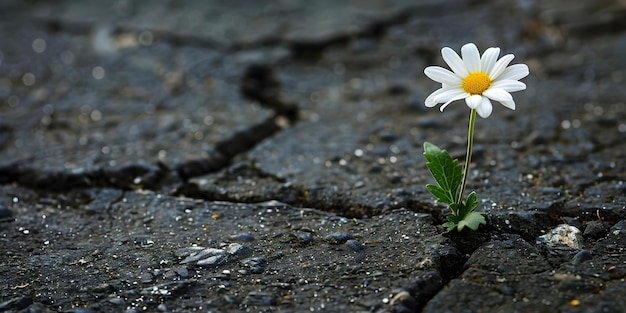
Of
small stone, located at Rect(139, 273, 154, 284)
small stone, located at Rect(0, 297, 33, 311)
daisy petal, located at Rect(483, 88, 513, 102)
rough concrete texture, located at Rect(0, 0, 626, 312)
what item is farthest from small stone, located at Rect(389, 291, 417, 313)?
small stone, located at Rect(0, 297, 33, 311)

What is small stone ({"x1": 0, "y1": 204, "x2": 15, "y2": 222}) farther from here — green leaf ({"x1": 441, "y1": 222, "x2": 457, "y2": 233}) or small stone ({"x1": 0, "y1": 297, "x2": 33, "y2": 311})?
green leaf ({"x1": 441, "y1": 222, "x2": 457, "y2": 233})

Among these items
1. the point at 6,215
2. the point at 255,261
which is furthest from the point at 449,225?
the point at 6,215

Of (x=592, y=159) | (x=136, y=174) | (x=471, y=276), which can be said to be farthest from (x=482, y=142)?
(x=136, y=174)

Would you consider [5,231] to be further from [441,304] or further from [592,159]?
[592,159]

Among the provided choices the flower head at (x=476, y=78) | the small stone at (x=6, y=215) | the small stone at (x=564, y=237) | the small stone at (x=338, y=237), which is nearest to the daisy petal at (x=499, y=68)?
the flower head at (x=476, y=78)

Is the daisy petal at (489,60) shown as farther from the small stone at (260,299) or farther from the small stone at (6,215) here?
the small stone at (6,215)

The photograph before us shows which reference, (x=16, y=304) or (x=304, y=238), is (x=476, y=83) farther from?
(x=16, y=304)

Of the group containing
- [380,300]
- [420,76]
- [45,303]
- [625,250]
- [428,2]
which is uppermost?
[428,2]
